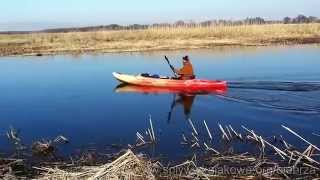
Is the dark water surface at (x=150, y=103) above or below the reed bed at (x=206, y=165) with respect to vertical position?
below

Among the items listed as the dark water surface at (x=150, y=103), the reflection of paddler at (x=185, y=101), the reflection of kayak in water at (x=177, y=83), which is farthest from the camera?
the reflection of kayak in water at (x=177, y=83)

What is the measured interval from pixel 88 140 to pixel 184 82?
26.9 ft

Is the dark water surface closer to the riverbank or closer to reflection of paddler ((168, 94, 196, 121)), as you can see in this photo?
reflection of paddler ((168, 94, 196, 121))

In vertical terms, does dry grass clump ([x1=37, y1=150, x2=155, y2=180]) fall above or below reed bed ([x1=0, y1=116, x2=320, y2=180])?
above

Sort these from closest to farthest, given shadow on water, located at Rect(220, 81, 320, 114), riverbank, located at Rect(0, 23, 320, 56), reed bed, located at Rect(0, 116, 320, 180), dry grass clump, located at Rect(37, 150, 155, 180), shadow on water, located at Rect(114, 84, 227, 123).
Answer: dry grass clump, located at Rect(37, 150, 155, 180) → reed bed, located at Rect(0, 116, 320, 180) → shadow on water, located at Rect(220, 81, 320, 114) → shadow on water, located at Rect(114, 84, 227, 123) → riverbank, located at Rect(0, 23, 320, 56)

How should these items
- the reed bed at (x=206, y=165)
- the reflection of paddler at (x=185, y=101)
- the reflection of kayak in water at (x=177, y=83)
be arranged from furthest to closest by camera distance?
the reflection of kayak in water at (x=177, y=83) < the reflection of paddler at (x=185, y=101) < the reed bed at (x=206, y=165)

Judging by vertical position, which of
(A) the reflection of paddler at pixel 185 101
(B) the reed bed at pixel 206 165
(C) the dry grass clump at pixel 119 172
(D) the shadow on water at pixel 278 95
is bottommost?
(A) the reflection of paddler at pixel 185 101

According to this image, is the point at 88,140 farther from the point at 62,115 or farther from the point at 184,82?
the point at 184,82

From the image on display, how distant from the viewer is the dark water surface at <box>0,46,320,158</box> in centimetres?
1416

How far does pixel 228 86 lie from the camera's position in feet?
71.7

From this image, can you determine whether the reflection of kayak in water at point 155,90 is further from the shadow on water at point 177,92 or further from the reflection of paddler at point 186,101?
the reflection of paddler at point 186,101

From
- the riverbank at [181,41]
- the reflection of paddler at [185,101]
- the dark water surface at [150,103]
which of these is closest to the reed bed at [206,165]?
the dark water surface at [150,103]

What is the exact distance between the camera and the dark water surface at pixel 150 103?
46.4 feet

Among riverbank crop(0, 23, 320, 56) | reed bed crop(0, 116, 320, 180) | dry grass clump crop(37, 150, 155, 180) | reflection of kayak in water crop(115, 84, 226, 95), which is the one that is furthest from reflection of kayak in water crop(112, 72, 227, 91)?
riverbank crop(0, 23, 320, 56)
